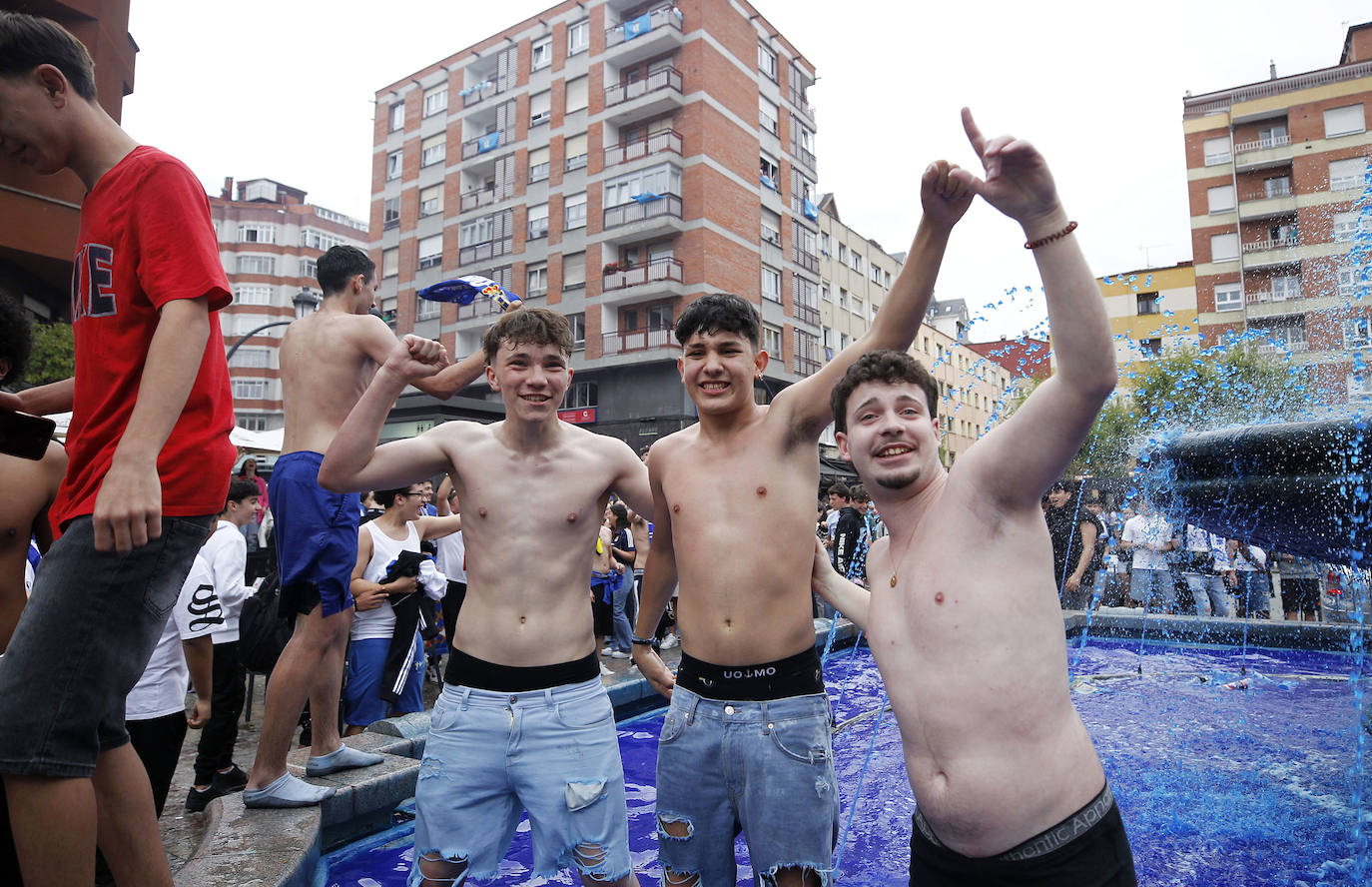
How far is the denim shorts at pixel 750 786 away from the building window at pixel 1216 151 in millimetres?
47960

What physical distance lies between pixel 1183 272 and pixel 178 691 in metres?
52.0

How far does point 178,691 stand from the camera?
12.2 ft

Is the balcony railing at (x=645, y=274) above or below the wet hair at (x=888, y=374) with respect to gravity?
above

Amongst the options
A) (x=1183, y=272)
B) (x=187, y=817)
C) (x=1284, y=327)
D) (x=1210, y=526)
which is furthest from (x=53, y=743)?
(x=1183, y=272)

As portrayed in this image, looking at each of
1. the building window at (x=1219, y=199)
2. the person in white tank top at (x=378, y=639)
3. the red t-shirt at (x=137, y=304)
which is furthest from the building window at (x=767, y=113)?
the red t-shirt at (x=137, y=304)

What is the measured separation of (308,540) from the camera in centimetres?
353

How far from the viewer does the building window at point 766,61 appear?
34406mm

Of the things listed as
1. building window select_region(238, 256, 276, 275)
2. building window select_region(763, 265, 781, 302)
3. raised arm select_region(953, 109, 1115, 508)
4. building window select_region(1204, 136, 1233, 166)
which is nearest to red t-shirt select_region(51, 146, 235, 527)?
raised arm select_region(953, 109, 1115, 508)

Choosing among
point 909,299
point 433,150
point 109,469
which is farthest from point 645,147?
point 109,469

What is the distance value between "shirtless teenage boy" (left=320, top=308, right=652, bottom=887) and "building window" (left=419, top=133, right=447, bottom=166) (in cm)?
3891

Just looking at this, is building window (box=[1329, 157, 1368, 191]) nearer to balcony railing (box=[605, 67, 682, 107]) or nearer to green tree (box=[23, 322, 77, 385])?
balcony railing (box=[605, 67, 682, 107])

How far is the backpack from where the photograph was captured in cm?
493

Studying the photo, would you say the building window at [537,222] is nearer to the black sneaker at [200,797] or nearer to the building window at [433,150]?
the building window at [433,150]

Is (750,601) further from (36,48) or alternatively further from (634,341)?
(634,341)
